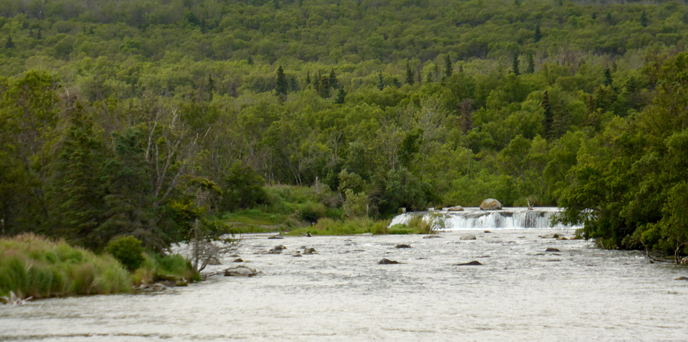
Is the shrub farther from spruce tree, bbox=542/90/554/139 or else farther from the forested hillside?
spruce tree, bbox=542/90/554/139

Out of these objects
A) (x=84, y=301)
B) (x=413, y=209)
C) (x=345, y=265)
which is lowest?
(x=413, y=209)

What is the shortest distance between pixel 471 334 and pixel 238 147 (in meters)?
87.8

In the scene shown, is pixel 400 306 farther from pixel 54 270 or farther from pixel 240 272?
pixel 54 270

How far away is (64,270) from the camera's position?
2670cm

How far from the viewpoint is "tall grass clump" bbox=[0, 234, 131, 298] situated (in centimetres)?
2509

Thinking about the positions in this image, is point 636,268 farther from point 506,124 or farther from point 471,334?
point 506,124

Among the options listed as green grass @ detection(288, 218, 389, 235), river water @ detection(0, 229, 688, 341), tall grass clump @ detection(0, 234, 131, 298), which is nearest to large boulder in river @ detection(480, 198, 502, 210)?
green grass @ detection(288, 218, 389, 235)

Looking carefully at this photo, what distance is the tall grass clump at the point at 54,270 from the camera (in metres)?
25.1

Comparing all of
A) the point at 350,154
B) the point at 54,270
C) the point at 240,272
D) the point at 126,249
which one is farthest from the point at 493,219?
the point at 54,270

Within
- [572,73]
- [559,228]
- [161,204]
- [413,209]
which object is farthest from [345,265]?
[572,73]

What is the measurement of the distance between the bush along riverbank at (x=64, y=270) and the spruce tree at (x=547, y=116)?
356 ft

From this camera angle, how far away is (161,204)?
3372 cm

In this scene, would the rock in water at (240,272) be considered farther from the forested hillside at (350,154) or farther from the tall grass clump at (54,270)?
the tall grass clump at (54,270)

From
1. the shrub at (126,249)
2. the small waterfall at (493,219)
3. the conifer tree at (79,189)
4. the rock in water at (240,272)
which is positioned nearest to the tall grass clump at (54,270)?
the shrub at (126,249)
